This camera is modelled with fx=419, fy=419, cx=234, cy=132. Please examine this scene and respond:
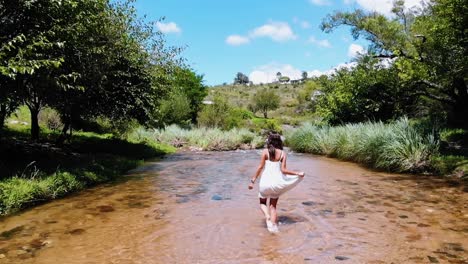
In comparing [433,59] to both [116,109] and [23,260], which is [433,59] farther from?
[23,260]

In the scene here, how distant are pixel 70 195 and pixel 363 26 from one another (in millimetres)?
18055

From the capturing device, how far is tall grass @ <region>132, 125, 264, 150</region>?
107ft

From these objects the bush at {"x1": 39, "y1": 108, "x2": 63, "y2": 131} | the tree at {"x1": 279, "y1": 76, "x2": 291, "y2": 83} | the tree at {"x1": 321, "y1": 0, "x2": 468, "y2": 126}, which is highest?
the tree at {"x1": 279, "y1": 76, "x2": 291, "y2": 83}

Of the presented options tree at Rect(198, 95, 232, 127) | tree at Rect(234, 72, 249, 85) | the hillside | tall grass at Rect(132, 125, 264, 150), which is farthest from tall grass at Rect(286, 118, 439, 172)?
tree at Rect(234, 72, 249, 85)

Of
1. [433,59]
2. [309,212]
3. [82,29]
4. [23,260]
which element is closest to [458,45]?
[433,59]

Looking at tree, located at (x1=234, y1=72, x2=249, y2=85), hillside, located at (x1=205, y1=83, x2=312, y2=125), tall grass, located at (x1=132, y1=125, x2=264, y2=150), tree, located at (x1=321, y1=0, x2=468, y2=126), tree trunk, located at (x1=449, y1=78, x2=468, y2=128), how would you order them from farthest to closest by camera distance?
tree, located at (x1=234, y1=72, x2=249, y2=85), hillside, located at (x1=205, y1=83, x2=312, y2=125), tall grass, located at (x1=132, y1=125, x2=264, y2=150), tree trunk, located at (x1=449, y1=78, x2=468, y2=128), tree, located at (x1=321, y1=0, x2=468, y2=126)

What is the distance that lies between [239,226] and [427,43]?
41.2 feet

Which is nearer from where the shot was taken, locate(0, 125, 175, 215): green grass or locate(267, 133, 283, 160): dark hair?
locate(267, 133, 283, 160): dark hair

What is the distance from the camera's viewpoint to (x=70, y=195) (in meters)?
12.0

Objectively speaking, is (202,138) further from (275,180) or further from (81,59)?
(275,180)

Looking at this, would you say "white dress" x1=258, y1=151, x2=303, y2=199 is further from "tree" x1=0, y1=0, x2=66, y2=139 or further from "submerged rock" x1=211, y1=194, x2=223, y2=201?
"tree" x1=0, y1=0, x2=66, y2=139

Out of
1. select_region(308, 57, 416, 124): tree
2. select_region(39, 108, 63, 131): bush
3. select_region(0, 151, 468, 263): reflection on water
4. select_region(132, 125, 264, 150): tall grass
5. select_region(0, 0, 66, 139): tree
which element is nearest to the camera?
select_region(0, 151, 468, 263): reflection on water

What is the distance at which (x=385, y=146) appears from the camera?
57.9ft

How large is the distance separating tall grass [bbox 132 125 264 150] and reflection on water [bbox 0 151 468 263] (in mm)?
18136
